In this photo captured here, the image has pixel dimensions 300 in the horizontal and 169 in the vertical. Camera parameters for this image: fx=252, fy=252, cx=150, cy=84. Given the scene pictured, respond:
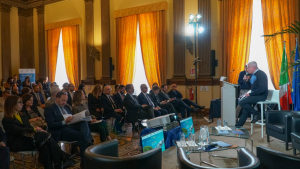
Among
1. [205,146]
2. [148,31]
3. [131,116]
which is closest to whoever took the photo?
[205,146]

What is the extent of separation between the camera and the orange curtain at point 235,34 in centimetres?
793

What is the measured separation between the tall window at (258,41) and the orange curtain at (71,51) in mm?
7474

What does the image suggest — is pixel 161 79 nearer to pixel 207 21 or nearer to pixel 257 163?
pixel 207 21

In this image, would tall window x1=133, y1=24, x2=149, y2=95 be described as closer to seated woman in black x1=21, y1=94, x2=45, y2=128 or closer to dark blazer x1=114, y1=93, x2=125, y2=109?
dark blazer x1=114, y1=93, x2=125, y2=109

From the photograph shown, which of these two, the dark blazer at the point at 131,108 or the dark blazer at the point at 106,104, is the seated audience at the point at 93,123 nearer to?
the dark blazer at the point at 106,104

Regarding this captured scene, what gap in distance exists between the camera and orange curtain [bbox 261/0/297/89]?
7.22m

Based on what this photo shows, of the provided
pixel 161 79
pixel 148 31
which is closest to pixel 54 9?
pixel 148 31

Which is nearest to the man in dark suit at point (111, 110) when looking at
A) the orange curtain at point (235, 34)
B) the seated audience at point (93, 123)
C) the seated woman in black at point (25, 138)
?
the seated audience at point (93, 123)

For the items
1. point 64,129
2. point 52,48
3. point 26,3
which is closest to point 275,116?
point 64,129

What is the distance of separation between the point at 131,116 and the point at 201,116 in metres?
3.07

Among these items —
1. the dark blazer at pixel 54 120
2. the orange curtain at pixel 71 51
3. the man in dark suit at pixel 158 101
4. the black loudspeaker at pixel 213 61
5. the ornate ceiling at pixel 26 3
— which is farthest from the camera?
the ornate ceiling at pixel 26 3

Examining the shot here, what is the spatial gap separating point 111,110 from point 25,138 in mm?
2533

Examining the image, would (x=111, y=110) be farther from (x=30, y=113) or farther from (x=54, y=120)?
(x=54, y=120)

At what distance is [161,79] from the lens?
9320mm
